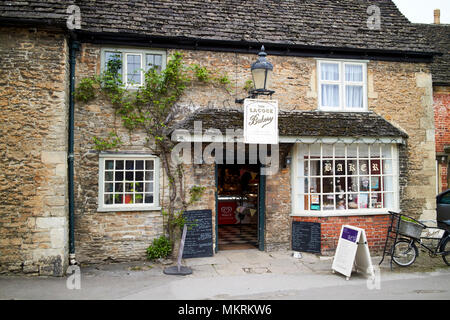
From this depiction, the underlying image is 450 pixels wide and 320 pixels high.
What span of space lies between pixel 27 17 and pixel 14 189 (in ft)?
11.9

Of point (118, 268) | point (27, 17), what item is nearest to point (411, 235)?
point (118, 268)

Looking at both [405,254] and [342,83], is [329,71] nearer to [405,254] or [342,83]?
[342,83]

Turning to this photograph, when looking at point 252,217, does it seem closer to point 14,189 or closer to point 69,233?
point 69,233

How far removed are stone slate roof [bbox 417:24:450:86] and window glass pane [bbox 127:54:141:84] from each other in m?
11.1

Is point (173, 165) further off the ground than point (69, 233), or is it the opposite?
point (173, 165)

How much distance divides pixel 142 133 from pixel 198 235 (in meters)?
2.91

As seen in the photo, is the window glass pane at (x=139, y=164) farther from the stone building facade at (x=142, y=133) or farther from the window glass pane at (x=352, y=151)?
the window glass pane at (x=352, y=151)

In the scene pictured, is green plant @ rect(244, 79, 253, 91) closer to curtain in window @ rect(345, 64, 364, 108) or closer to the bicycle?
curtain in window @ rect(345, 64, 364, 108)

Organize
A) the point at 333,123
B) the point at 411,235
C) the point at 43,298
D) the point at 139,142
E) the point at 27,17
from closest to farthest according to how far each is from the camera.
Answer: the point at 43,298, the point at 27,17, the point at 411,235, the point at 139,142, the point at 333,123

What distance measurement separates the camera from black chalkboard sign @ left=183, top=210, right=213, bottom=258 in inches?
356

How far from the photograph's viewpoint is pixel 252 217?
43.0ft

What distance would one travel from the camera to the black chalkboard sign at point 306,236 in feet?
30.9

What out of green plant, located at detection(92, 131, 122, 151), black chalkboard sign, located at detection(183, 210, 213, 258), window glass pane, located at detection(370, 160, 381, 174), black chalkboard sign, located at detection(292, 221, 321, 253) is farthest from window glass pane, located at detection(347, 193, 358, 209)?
green plant, located at detection(92, 131, 122, 151)

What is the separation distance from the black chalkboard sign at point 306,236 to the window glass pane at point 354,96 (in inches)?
142
